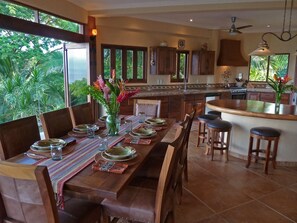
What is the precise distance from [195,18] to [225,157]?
3.97 metres

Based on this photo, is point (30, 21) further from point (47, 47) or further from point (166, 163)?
point (166, 163)

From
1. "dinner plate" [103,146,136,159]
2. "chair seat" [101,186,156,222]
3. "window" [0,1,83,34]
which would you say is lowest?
"chair seat" [101,186,156,222]

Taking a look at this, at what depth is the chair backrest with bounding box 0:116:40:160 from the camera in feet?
6.66

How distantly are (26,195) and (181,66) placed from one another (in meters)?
6.85

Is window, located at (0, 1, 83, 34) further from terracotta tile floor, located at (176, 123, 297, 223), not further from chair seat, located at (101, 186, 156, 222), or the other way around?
terracotta tile floor, located at (176, 123, 297, 223)

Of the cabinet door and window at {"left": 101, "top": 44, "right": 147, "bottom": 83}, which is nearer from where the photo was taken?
window at {"left": 101, "top": 44, "right": 147, "bottom": 83}

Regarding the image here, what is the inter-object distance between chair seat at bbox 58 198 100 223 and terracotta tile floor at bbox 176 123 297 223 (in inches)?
41.6

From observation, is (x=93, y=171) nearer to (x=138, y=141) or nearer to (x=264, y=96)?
(x=138, y=141)

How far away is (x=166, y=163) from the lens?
5.52ft

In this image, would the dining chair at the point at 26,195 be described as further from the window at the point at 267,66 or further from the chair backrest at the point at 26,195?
the window at the point at 267,66

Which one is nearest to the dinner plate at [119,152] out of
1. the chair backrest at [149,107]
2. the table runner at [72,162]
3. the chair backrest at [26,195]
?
the table runner at [72,162]

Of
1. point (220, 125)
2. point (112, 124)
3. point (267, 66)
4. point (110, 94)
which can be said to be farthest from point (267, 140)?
point (267, 66)

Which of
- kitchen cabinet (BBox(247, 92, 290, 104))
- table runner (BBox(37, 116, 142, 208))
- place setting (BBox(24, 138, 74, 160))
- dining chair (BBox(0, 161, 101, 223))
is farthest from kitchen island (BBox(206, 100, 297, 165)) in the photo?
kitchen cabinet (BBox(247, 92, 290, 104))

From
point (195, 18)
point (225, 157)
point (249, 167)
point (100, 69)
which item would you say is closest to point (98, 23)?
point (100, 69)
